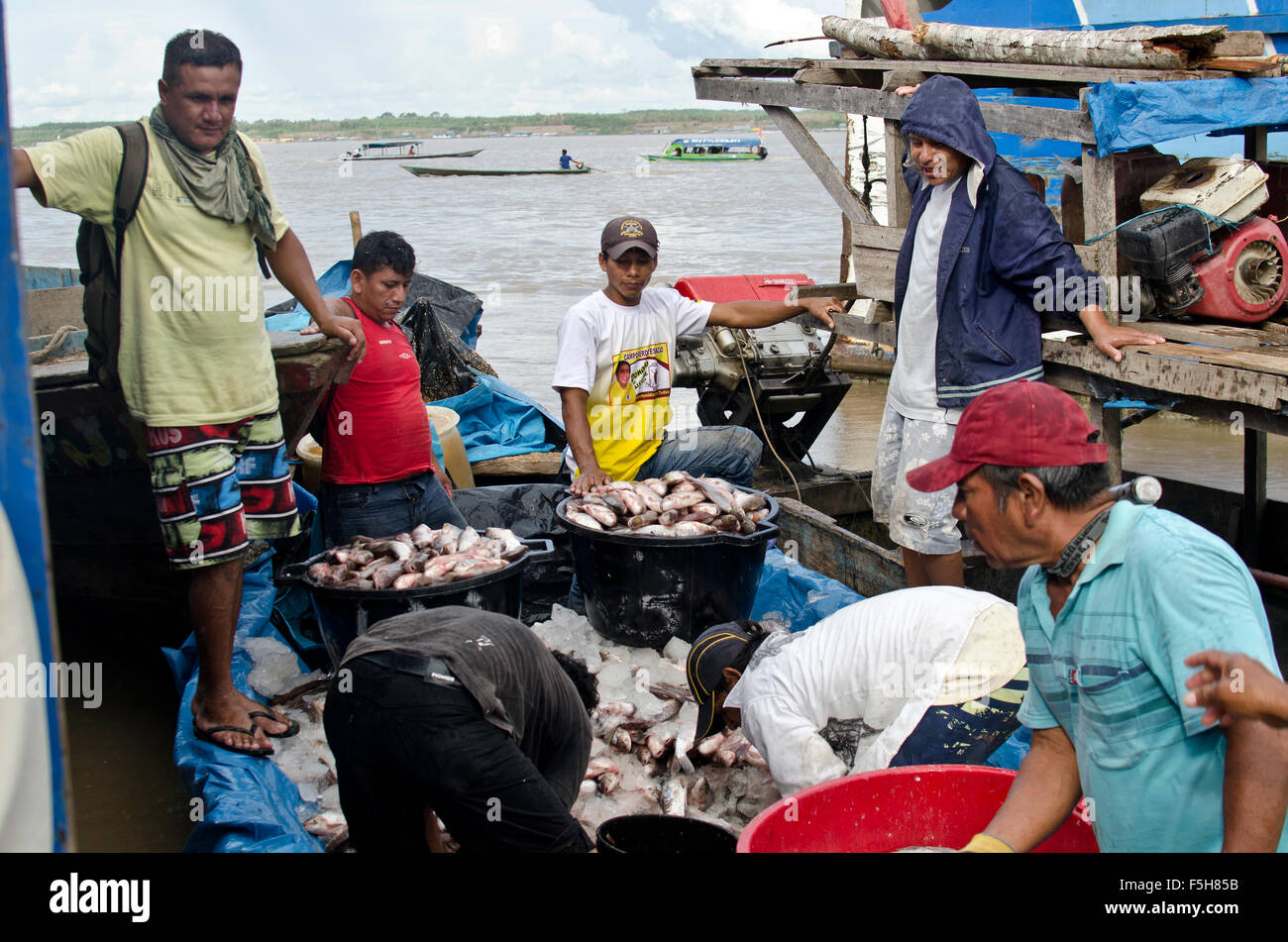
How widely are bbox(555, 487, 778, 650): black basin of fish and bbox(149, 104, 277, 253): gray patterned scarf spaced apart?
1.77 m

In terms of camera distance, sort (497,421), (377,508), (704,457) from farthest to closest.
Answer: (497,421), (704,457), (377,508)

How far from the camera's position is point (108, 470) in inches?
210

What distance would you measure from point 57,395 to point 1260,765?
4679 millimetres

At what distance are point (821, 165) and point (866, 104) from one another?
75 centimetres

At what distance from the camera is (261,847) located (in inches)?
132

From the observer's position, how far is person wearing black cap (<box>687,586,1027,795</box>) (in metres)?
3.33

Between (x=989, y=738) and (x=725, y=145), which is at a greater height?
(x=725, y=145)

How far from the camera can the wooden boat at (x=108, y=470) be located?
15.6 feet

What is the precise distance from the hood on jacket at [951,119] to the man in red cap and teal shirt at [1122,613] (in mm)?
2369

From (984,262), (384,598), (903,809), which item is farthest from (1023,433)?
(384,598)

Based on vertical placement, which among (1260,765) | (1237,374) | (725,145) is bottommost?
(1260,765)

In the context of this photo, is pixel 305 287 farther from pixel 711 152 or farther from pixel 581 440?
pixel 711 152
